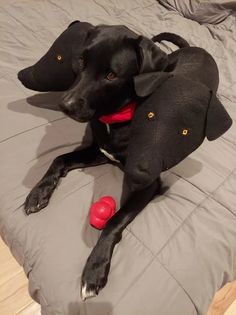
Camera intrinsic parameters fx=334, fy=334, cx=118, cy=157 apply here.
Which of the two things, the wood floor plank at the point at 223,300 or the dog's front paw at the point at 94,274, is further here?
the wood floor plank at the point at 223,300

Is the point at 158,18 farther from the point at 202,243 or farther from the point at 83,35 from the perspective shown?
the point at 202,243

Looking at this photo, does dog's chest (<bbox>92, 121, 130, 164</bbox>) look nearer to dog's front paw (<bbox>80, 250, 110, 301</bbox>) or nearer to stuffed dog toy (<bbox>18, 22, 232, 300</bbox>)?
stuffed dog toy (<bbox>18, 22, 232, 300</bbox>)

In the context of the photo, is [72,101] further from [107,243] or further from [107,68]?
[107,243]

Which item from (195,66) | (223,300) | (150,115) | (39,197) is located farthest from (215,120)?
(223,300)

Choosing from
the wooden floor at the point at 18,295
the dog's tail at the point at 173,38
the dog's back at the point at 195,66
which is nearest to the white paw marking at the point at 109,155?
the dog's back at the point at 195,66

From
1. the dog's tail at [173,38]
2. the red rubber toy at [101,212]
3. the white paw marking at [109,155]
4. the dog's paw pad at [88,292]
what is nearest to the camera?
the dog's paw pad at [88,292]

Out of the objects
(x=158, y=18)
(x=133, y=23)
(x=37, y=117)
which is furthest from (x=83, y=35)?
(x=158, y=18)

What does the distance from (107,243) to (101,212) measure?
0.32 ft

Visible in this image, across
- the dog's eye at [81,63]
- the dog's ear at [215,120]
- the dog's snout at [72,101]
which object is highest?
the dog's eye at [81,63]

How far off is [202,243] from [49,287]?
0.42m

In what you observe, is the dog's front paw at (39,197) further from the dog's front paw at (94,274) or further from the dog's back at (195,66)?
the dog's back at (195,66)

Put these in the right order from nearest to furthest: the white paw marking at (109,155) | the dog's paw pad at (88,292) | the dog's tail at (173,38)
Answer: the dog's paw pad at (88,292), the white paw marking at (109,155), the dog's tail at (173,38)

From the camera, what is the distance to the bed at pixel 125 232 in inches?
32.0

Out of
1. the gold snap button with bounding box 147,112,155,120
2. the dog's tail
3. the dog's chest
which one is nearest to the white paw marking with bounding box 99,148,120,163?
the dog's chest
